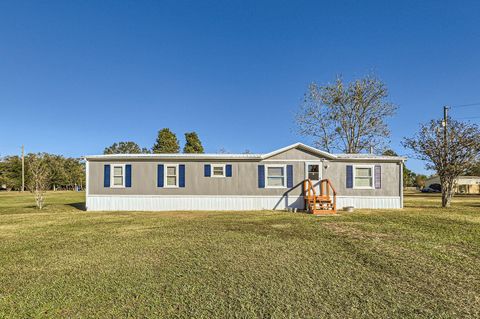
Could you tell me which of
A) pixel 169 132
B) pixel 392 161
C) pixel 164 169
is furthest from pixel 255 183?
pixel 169 132

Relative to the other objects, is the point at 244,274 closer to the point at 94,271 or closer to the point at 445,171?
the point at 94,271

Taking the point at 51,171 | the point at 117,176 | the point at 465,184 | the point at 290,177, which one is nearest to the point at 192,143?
the point at 117,176

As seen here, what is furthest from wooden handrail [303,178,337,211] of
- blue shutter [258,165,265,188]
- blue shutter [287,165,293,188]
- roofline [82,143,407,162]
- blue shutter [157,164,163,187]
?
blue shutter [157,164,163,187]

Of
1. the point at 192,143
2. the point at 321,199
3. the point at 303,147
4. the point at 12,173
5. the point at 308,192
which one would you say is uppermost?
the point at 192,143

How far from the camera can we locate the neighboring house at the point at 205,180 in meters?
13.5

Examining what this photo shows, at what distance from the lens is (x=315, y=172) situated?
1365 cm

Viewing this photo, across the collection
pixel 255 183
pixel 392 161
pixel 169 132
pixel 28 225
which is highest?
pixel 169 132

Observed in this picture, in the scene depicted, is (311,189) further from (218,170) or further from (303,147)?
(218,170)

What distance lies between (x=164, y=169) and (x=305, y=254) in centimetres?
1011

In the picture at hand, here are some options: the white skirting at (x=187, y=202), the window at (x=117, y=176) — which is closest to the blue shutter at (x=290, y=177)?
the white skirting at (x=187, y=202)

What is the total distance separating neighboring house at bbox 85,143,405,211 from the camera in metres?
13.5

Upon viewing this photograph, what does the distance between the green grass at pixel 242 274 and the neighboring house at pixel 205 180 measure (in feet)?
19.7

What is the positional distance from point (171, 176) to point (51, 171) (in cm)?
4992

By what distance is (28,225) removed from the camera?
8.94 meters
